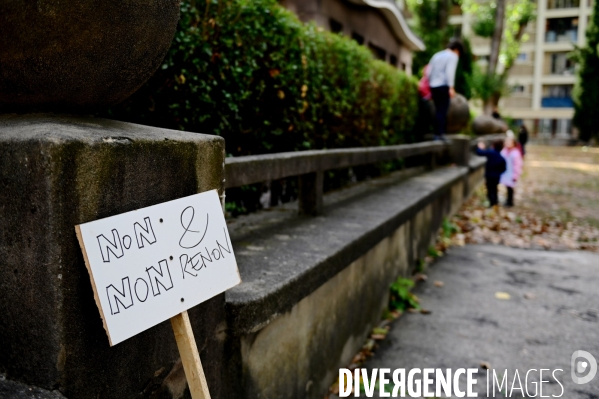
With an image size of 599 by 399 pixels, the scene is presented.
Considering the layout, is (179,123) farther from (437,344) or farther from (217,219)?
(437,344)

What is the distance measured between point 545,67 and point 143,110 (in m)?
53.4

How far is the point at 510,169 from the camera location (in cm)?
955

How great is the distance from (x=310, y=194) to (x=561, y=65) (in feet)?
174

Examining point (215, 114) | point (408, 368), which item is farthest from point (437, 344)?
point (215, 114)

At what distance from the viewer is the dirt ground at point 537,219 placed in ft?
22.4

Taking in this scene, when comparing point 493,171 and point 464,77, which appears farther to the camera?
point 464,77

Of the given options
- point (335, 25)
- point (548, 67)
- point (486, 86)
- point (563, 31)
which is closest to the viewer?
point (335, 25)

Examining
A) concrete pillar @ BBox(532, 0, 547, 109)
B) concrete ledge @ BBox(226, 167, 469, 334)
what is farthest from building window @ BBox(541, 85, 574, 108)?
concrete ledge @ BBox(226, 167, 469, 334)

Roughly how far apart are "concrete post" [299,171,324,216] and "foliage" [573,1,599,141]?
37.2 m

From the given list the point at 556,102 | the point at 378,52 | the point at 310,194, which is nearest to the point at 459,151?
the point at 310,194

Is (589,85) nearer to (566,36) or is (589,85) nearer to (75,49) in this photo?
(566,36)

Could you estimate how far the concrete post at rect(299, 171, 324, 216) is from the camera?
3457 mm

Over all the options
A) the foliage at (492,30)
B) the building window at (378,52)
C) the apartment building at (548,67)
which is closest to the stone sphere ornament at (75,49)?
the building window at (378,52)

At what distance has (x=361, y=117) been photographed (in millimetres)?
5551
